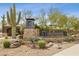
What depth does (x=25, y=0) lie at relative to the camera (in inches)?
2229

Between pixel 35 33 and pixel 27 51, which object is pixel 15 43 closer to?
pixel 27 51

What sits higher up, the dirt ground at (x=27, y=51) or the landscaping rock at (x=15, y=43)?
the landscaping rock at (x=15, y=43)

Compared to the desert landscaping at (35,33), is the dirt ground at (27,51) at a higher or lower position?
lower

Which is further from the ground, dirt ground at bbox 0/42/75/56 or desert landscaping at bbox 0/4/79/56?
desert landscaping at bbox 0/4/79/56

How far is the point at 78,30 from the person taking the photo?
56.8 metres

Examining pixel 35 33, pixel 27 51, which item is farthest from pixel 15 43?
pixel 35 33

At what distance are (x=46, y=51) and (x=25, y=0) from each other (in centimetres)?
114

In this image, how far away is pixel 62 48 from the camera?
56.8 metres

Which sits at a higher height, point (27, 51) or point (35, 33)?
point (35, 33)

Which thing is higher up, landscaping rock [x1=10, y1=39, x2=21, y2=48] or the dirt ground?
landscaping rock [x1=10, y1=39, x2=21, y2=48]

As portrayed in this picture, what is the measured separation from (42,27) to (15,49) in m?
0.71

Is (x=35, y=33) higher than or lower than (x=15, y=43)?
higher

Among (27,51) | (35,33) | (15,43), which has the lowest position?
(27,51)

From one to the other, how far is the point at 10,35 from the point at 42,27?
0.68 m
